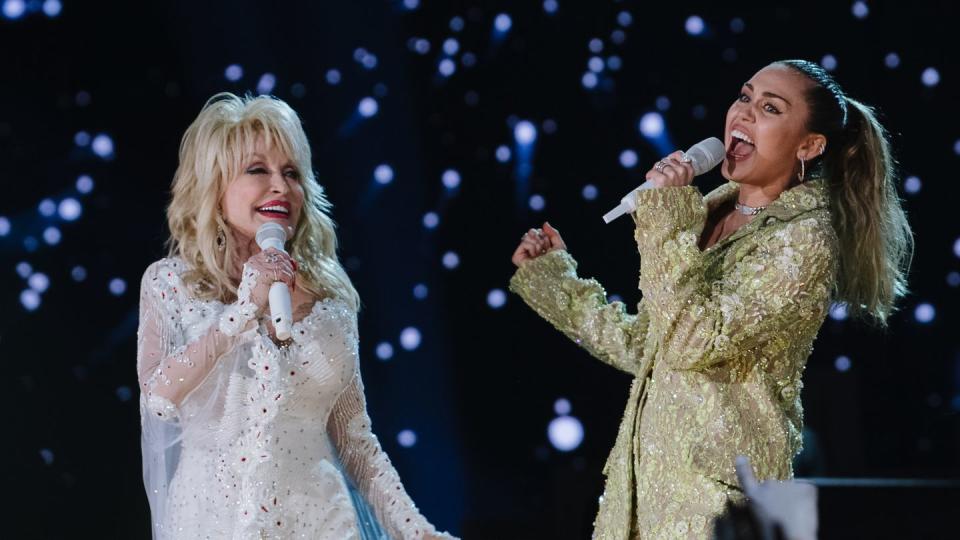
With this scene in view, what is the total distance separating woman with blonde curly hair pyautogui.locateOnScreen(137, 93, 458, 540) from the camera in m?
2.02

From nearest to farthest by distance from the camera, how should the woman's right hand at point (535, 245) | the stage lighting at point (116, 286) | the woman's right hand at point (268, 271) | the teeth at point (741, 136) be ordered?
the woman's right hand at point (268, 271), the teeth at point (741, 136), the woman's right hand at point (535, 245), the stage lighting at point (116, 286)

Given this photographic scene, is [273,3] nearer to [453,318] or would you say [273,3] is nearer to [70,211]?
[70,211]

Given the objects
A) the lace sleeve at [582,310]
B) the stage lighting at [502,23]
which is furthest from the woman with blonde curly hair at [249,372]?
the stage lighting at [502,23]

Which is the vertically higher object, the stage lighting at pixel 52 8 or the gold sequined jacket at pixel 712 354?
the stage lighting at pixel 52 8

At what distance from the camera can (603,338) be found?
2.32 meters

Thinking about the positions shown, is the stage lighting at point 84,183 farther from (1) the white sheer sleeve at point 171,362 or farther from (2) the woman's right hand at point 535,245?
(2) the woman's right hand at point 535,245

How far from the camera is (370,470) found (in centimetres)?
220

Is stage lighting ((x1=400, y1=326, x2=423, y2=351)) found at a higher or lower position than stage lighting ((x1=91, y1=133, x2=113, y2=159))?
lower

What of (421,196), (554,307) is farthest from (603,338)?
(421,196)

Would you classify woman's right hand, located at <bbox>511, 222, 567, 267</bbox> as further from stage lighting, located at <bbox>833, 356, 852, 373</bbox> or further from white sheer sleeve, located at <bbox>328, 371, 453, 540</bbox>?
stage lighting, located at <bbox>833, 356, 852, 373</bbox>

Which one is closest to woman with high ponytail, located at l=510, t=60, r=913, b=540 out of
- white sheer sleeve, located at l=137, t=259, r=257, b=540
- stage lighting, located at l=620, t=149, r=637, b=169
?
white sheer sleeve, located at l=137, t=259, r=257, b=540

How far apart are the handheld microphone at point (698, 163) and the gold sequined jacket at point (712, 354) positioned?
0.02 metres

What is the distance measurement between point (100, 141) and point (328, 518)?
1401 millimetres

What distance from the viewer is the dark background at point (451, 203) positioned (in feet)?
9.95
